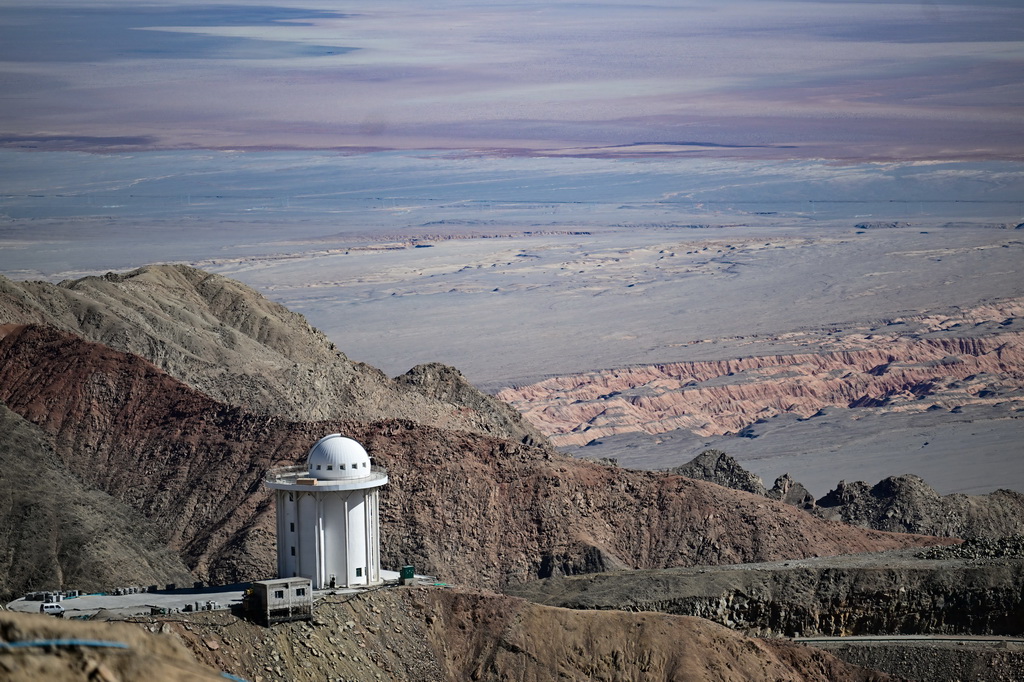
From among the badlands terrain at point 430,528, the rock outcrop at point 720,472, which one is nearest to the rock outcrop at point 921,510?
Answer: the badlands terrain at point 430,528

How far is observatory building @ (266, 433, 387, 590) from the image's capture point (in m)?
55.6

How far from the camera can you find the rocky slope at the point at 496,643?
170 feet

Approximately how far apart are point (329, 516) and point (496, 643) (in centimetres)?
677

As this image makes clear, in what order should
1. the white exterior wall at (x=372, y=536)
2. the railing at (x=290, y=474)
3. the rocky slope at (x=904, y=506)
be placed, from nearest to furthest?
the railing at (x=290, y=474)
the white exterior wall at (x=372, y=536)
the rocky slope at (x=904, y=506)

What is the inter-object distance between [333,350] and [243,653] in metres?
72.1

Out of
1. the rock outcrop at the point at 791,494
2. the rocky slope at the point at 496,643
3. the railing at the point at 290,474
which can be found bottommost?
the rocky slope at the point at 496,643

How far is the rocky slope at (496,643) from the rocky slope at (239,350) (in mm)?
35861

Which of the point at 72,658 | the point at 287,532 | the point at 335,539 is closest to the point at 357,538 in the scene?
the point at 335,539

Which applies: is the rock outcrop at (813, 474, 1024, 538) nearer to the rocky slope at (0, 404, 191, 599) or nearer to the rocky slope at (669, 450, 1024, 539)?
the rocky slope at (669, 450, 1024, 539)

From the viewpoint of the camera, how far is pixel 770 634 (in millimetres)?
69875

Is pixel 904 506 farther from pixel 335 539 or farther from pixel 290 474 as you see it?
pixel 335 539

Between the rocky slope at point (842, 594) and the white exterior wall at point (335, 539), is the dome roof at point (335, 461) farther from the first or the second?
the rocky slope at point (842, 594)

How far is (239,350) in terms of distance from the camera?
358 ft

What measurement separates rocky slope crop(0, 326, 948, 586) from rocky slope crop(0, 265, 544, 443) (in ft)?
21.4
